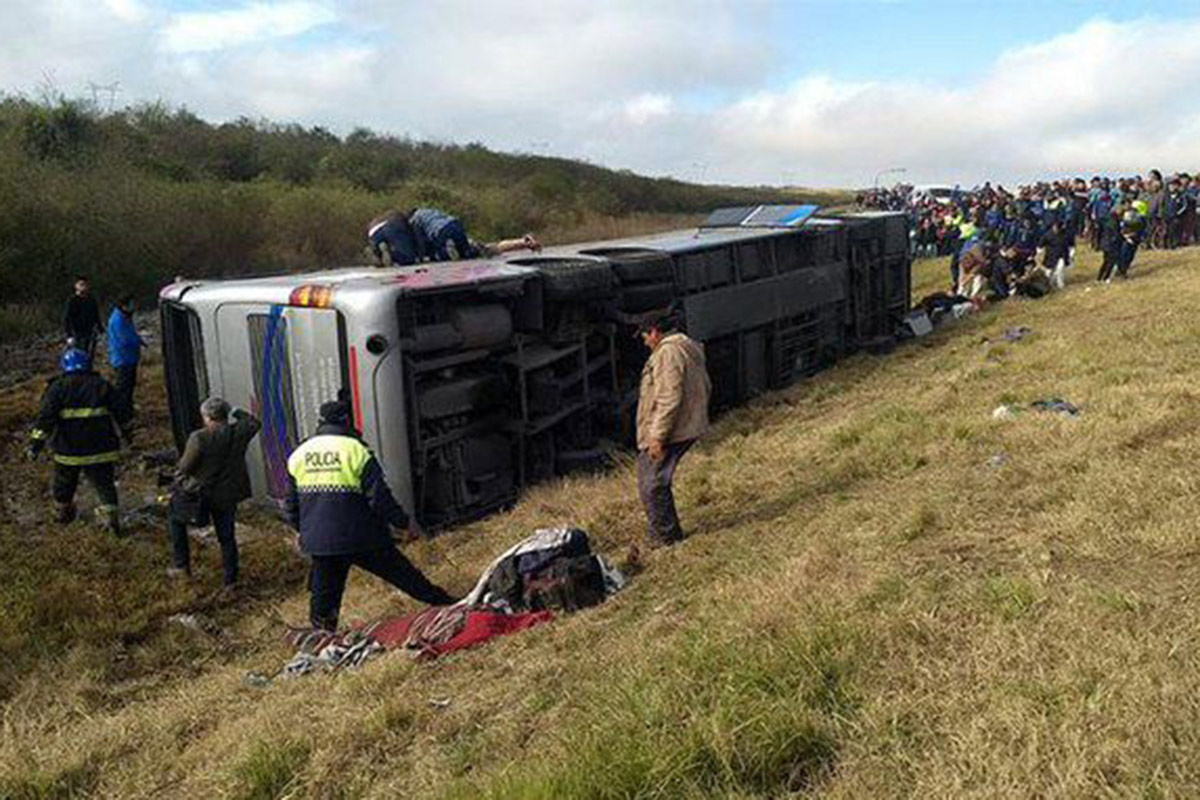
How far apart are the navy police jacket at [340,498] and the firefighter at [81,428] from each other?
9.53 feet

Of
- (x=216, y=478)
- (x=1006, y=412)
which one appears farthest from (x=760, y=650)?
(x=1006, y=412)

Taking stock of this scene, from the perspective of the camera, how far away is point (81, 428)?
751 cm

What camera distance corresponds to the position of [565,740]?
129 inches

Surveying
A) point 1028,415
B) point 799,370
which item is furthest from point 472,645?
point 799,370

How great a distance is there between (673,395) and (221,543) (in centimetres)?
338

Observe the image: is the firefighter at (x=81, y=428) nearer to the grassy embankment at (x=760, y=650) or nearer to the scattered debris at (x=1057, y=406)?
the grassy embankment at (x=760, y=650)

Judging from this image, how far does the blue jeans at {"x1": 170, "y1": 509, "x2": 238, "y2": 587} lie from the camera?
681 centimetres

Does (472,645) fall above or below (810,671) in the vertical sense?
below

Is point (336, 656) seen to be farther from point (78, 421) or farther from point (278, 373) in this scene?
point (78, 421)

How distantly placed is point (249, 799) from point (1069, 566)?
3.42m

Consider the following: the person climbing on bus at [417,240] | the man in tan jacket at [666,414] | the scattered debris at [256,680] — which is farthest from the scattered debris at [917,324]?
the scattered debris at [256,680]

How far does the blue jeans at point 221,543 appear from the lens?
22.3 ft

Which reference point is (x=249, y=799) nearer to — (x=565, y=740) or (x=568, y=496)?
(x=565, y=740)

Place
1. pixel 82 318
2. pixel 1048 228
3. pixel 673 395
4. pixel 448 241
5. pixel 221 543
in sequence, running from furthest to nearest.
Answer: pixel 1048 228 < pixel 82 318 < pixel 448 241 < pixel 221 543 < pixel 673 395
